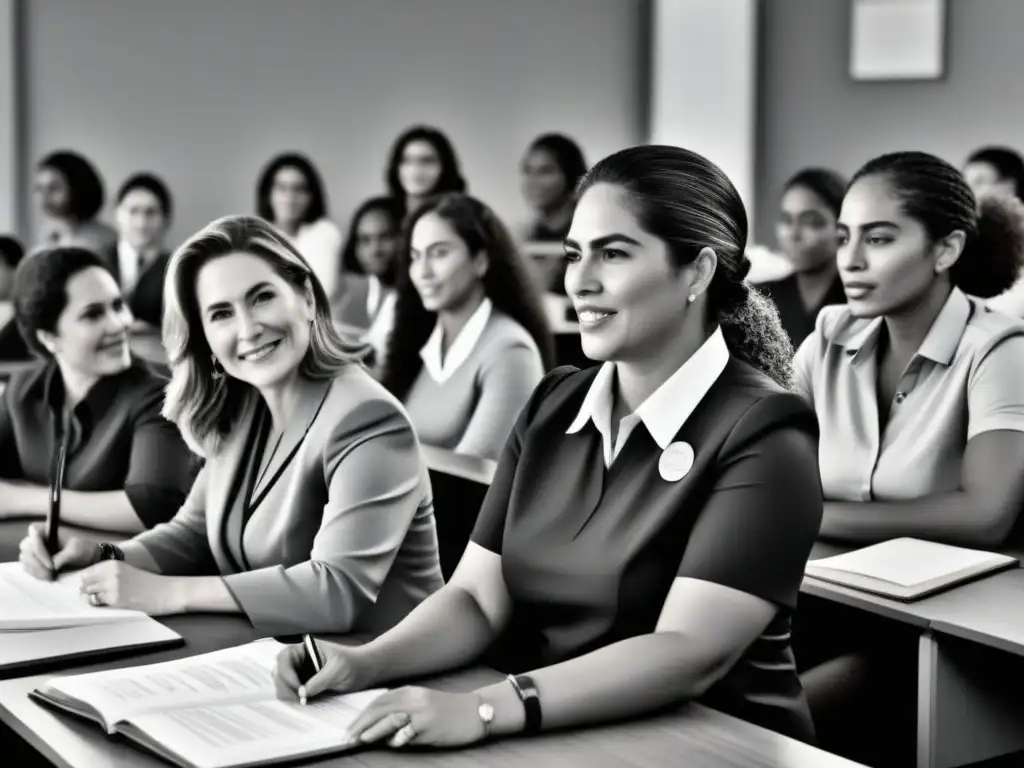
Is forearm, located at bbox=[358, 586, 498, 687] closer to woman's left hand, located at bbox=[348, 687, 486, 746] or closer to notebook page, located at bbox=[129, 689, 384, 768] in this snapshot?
notebook page, located at bbox=[129, 689, 384, 768]

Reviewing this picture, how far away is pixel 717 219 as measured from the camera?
5.53 feet

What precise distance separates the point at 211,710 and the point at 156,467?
4.24 ft

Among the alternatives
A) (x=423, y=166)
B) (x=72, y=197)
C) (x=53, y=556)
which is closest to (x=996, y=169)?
(x=423, y=166)

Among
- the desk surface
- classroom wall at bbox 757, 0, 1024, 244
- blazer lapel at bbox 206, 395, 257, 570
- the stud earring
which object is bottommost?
the desk surface

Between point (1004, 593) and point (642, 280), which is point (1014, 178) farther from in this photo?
point (642, 280)

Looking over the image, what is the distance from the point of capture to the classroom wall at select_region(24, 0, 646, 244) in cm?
693

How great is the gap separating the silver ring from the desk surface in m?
0.02

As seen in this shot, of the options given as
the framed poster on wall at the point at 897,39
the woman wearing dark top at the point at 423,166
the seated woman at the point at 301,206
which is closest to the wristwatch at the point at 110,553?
the woman wearing dark top at the point at 423,166

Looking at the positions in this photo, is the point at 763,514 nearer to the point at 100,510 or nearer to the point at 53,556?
the point at 53,556

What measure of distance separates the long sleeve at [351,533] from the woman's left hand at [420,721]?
547mm

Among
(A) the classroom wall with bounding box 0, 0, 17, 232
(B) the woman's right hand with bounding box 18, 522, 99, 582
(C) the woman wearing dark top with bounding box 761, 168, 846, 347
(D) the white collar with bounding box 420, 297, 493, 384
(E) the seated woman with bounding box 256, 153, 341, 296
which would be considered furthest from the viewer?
(E) the seated woman with bounding box 256, 153, 341, 296

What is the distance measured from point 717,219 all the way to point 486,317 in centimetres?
203

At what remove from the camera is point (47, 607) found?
6.48ft

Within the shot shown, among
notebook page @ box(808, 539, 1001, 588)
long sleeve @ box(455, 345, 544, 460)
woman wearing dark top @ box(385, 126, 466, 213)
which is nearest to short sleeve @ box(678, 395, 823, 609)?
notebook page @ box(808, 539, 1001, 588)
